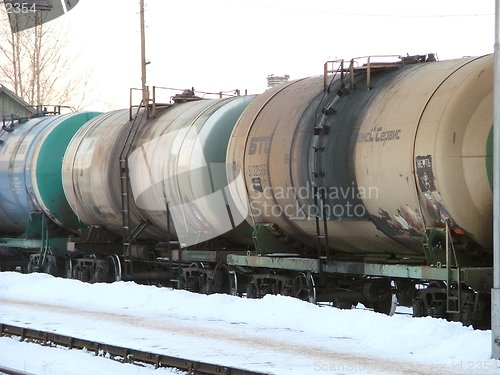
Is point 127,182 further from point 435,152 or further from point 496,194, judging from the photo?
point 496,194

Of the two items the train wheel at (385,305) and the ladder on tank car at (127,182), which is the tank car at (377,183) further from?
the ladder on tank car at (127,182)

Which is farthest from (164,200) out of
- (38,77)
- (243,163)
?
(38,77)

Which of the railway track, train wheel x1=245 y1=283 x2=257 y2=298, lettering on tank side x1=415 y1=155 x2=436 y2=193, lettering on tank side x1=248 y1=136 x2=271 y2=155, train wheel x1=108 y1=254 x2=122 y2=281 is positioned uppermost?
lettering on tank side x1=248 y1=136 x2=271 y2=155

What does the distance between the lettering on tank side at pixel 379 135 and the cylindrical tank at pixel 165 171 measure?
4163 mm

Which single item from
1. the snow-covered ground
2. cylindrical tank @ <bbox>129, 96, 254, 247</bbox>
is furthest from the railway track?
cylindrical tank @ <bbox>129, 96, 254, 247</bbox>

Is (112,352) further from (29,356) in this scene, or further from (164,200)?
(164,200)

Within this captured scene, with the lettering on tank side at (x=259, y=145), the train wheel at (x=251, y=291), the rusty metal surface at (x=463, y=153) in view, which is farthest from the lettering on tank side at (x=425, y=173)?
the train wheel at (x=251, y=291)

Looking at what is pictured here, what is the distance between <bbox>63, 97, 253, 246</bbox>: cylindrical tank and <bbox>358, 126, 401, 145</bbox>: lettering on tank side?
4.16 meters

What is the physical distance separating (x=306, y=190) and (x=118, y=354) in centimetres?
464

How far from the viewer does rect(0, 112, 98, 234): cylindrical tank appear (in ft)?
83.6

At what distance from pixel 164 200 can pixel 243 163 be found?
10.1ft

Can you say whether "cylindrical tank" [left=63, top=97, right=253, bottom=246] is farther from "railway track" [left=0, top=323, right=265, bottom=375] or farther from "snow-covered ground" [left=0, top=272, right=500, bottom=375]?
"railway track" [left=0, top=323, right=265, bottom=375]

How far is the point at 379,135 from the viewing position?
14539 millimetres

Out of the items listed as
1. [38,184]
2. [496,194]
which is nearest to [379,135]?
[496,194]
